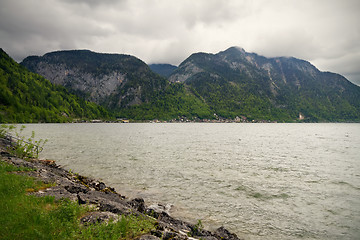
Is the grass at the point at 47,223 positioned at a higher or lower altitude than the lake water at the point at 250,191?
higher

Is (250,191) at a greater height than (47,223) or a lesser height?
lesser

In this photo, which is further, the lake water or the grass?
the lake water

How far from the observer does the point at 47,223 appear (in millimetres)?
9180

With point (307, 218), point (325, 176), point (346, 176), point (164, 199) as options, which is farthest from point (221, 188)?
point (346, 176)

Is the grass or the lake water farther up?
the grass

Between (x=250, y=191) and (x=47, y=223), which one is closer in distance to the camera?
(x=47, y=223)

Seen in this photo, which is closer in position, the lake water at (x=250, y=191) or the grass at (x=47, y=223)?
the grass at (x=47, y=223)

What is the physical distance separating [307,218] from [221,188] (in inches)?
399

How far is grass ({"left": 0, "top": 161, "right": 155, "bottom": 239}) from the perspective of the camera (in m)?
8.45

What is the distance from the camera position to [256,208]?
20.9 m

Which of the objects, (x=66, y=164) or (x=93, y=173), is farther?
(x=66, y=164)

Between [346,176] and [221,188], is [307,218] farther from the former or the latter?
[346,176]

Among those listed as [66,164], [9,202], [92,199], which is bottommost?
[66,164]

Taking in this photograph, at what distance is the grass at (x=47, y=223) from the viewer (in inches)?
332
